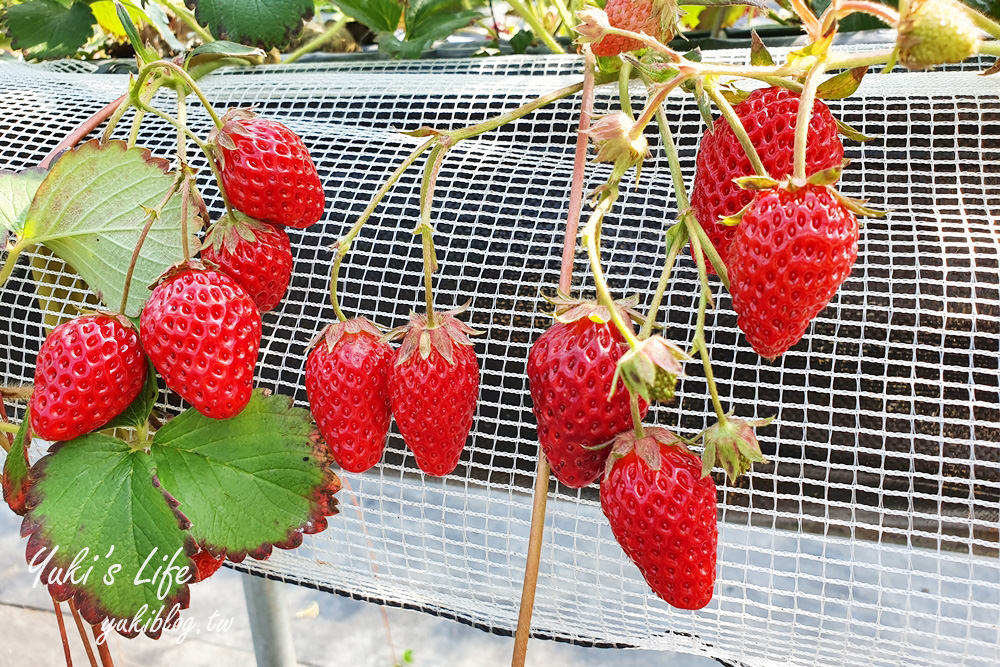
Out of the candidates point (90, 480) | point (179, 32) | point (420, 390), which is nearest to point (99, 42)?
point (179, 32)

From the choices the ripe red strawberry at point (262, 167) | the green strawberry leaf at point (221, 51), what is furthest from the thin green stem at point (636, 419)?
the green strawberry leaf at point (221, 51)

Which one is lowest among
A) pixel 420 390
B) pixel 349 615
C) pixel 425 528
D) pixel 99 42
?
pixel 349 615

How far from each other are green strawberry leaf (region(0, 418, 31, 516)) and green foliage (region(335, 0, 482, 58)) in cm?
48

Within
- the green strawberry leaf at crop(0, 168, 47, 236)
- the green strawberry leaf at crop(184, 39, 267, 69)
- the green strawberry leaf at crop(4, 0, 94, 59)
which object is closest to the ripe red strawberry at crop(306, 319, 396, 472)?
the green strawberry leaf at crop(0, 168, 47, 236)

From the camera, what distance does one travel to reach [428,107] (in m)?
0.65

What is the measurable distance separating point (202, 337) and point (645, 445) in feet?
0.67

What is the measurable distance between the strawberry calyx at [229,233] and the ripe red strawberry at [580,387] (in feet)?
0.57

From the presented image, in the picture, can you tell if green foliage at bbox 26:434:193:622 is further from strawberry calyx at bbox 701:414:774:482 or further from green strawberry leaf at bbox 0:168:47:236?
strawberry calyx at bbox 701:414:774:482

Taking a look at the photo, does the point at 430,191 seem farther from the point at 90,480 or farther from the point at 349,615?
the point at 349,615

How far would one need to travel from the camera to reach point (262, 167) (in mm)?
425

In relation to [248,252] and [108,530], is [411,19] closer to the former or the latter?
[248,252]

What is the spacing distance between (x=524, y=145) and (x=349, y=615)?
1008 mm

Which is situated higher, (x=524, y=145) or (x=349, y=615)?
(x=524, y=145)

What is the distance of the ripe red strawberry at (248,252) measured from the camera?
0.43 meters
